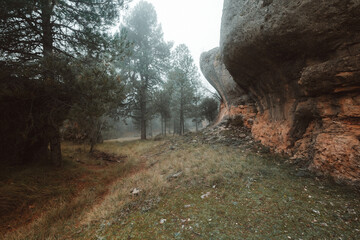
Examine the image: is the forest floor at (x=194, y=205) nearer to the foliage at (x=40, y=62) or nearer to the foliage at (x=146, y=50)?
the foliage at (x=40, y=62)

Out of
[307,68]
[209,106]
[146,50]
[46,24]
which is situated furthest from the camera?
[209,106]

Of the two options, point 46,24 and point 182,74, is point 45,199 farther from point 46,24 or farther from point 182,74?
point 182,74

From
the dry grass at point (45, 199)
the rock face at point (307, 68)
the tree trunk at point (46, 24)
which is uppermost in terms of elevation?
the tree trunk at point (46, 24)

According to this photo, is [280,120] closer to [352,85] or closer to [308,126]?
[308,126]

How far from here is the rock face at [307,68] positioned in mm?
2930

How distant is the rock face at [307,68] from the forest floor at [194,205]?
770mm

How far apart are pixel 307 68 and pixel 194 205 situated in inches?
177

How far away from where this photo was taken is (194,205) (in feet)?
9.34

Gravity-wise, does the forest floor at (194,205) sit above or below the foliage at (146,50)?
below

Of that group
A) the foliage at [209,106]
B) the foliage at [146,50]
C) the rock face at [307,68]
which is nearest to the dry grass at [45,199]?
the rock face at [307,68]

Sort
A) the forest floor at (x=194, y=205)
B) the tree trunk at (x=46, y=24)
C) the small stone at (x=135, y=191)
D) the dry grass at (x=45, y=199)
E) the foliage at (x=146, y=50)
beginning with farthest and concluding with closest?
the foliage at (x=146, y=50) → the tree trunk at (x=46, y=24) → the small stone at (x=135, y=191) → the dry grass at (x=45, y=199) → the forest floor at (x=194, y=205)

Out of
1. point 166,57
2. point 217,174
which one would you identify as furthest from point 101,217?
point 166,57

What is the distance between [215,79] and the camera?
1044 cm

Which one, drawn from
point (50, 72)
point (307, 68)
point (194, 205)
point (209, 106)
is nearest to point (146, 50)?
point (209, 106)
